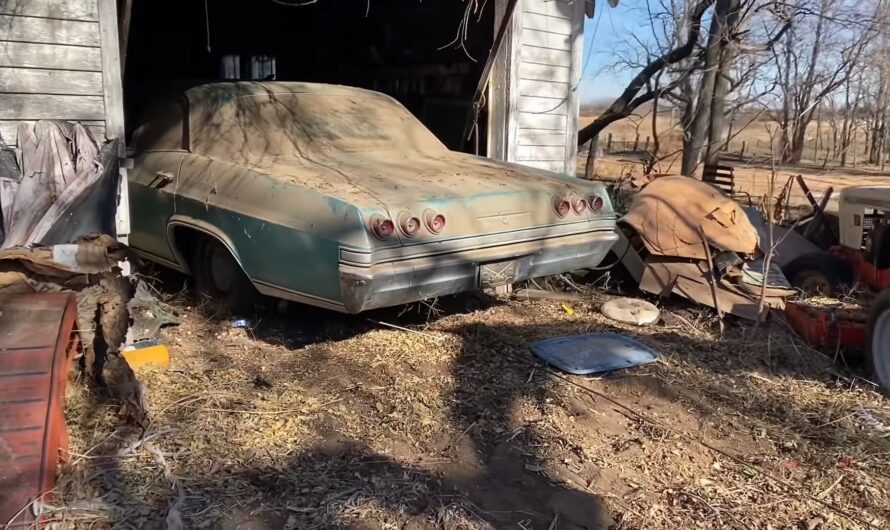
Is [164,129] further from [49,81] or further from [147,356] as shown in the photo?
[147,356]

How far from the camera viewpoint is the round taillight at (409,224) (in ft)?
13.7

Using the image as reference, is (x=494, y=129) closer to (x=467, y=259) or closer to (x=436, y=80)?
(x=436, y=80)

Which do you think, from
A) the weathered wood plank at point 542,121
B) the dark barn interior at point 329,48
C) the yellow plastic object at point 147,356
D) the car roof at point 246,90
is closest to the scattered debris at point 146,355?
the yellow plastic object at point 147,356

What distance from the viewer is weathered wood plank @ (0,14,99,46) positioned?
4.31 metres

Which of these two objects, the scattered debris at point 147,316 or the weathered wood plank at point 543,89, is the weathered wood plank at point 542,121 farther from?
the scattered debris at point 147,316

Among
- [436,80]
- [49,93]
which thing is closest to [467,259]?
[49,93]

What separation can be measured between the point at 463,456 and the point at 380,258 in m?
1.20

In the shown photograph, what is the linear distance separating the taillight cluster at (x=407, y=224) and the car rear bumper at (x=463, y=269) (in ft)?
0.53

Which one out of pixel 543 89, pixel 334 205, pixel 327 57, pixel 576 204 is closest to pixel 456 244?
pixel 334 205

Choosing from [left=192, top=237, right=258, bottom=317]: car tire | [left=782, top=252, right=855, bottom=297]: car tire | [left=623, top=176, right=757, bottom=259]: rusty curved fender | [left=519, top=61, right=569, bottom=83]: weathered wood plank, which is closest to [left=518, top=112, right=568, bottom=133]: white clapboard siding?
[left=519, top=61, right=569, bottom=83]: weathered wood plank

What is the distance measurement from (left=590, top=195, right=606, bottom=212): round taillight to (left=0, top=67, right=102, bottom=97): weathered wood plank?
335 centimetres

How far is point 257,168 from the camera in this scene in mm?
4727

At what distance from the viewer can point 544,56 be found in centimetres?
725

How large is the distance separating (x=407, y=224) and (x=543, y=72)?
3.71m
